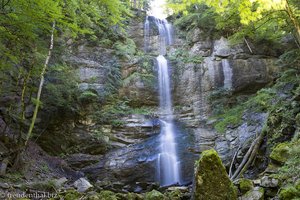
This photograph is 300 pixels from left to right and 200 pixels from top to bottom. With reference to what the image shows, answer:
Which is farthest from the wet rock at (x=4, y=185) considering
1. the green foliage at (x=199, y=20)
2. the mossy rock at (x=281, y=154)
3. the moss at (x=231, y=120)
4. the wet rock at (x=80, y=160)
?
the green foliage at (x=199, y=20)

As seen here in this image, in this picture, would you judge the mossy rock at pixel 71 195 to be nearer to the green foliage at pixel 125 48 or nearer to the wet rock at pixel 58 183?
the wet rock at pixel 58 183

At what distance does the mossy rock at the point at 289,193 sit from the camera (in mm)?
4039

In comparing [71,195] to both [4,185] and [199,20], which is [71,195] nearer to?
[4,185]

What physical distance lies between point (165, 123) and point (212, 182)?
28.6 feet

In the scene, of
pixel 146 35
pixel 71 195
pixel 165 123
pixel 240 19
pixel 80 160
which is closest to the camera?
pixel 71 195

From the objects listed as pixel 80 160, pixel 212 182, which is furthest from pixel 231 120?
pixel 212 182

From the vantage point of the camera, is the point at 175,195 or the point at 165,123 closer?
the point at 175,195

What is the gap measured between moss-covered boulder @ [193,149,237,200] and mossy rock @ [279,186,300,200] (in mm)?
840

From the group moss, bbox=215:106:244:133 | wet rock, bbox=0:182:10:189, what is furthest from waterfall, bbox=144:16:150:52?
wet rock, bbox=0:182:10:189

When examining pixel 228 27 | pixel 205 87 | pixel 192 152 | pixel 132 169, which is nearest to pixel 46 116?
pixel 132 169

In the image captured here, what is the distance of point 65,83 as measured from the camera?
10664mm

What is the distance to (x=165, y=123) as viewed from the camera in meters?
13.6

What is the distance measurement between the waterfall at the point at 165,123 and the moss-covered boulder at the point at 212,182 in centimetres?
488

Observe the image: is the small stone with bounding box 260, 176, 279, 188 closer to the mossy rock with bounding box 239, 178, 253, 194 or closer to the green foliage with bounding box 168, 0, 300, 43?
the mossy rock with bounding box 239, 178, 253, 194
